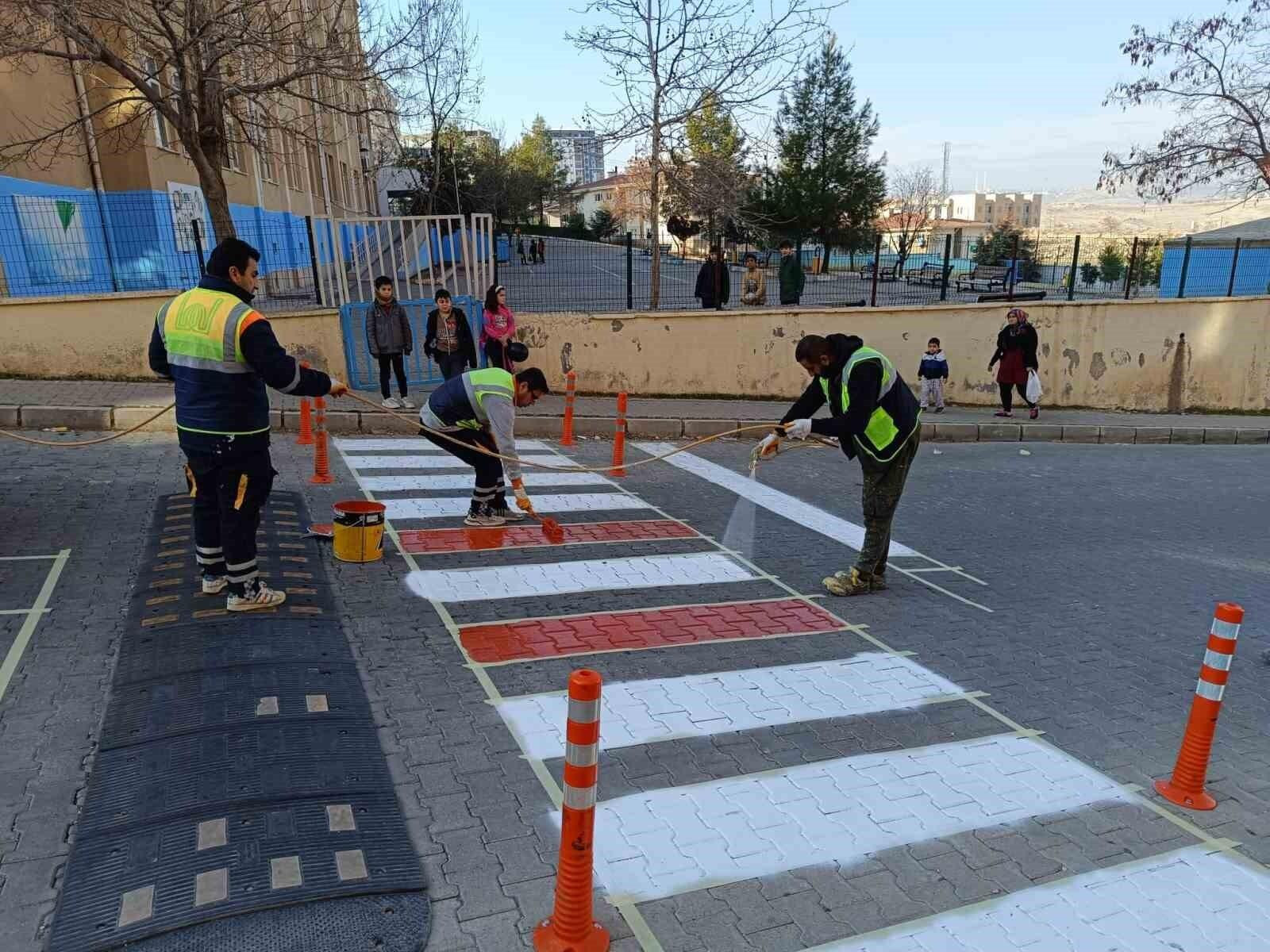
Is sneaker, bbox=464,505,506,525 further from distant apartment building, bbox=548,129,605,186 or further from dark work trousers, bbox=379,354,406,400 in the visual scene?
distant apartment building, bbox=548,129,605,186

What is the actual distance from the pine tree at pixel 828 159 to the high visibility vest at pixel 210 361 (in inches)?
1815

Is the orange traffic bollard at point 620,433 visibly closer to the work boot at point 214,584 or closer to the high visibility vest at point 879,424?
the high visibility vest at point 879,424

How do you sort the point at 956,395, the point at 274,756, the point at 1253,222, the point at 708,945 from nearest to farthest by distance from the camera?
the point at 708,945, the point at 274,756, the point at 956,395, the point at 1253,222

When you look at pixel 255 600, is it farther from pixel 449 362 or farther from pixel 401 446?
pixel 449 362

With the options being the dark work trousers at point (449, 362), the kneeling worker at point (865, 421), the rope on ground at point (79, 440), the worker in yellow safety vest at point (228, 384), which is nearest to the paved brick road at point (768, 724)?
the rope on ground at point (79, 440)

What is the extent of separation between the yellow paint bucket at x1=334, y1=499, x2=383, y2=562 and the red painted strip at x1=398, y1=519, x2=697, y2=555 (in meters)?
0.40

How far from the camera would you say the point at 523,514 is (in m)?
8.01

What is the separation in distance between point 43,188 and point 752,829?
53.7 ft

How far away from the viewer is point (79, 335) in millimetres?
12750

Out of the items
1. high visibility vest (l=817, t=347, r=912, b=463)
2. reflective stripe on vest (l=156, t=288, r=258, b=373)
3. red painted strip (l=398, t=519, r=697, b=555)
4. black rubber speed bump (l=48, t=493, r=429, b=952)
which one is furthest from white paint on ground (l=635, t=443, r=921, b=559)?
reflective stripe on vest (l=156, t=288, r=258, b=373)

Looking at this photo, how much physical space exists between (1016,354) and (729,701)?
12.2 meters

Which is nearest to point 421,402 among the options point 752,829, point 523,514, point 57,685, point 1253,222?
point 523,514

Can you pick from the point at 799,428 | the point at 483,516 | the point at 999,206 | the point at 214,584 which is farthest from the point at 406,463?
the point at 999,206

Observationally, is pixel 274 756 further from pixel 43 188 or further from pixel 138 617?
pixel 43 188
